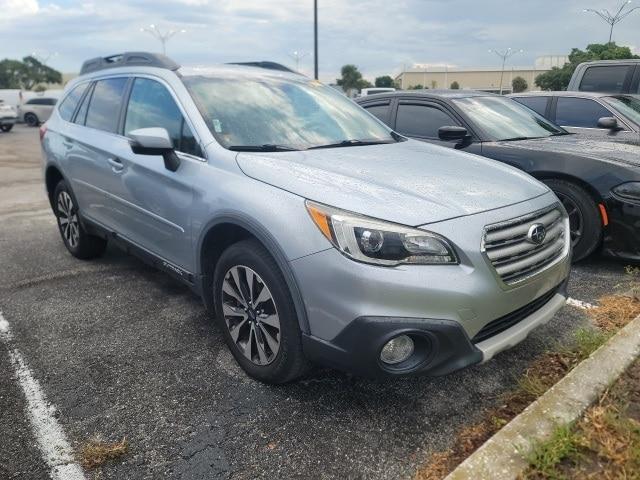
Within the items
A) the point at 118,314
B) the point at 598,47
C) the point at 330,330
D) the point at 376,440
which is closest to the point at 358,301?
the point at 330,330

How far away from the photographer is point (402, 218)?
2225 mm

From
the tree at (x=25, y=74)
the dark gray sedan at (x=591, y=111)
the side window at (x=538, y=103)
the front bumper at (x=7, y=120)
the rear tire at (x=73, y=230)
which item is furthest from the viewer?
the tree at (x=25, y=74)

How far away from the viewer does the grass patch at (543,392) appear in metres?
2.03

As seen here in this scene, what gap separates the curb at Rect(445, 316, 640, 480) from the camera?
6.43 ft

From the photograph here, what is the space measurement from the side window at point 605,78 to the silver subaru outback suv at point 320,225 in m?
6.62

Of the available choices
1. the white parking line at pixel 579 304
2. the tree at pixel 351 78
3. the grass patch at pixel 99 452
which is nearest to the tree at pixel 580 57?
the tree at pixel 351 78

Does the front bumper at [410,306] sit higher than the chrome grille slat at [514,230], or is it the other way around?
the chrome grille slat at [514,230]

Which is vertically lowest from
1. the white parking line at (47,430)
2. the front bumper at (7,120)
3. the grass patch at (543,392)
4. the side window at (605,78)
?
the front bumper at (7,120)

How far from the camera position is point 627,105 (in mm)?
6719

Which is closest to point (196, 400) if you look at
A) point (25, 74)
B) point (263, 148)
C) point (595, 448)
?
point (263, 148)

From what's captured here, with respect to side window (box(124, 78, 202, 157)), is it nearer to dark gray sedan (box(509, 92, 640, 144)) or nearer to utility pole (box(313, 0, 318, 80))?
dark gray sedan (box(509, 92, 640, 144))

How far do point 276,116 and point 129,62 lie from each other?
5.11ft

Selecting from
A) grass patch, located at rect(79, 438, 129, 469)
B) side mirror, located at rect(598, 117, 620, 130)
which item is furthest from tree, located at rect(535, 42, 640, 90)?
grass patch, located at rect(79, 438, 129, 469)

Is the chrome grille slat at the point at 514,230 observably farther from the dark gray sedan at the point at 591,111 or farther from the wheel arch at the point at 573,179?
the dark gray sedan at the point at 591,111
